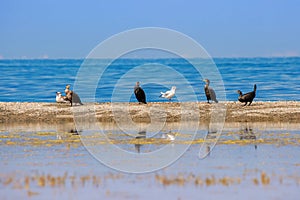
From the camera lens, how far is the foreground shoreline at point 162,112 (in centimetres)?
2878

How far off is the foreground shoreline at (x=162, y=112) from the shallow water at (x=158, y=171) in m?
4.58

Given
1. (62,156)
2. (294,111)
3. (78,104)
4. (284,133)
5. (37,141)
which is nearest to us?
(62,156)

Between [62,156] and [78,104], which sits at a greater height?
[78,104]

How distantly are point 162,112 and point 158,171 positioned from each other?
42.3 ft

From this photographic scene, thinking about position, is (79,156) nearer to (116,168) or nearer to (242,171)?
(116,168)

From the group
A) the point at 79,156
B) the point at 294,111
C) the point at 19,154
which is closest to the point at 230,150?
the point at 79,156

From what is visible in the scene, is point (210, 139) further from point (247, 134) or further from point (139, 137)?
point (139, 137)

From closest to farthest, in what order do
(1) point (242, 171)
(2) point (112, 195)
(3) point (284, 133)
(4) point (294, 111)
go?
(2) point (112, 195) → (1) point (242, 171) → (3) point (284, 133) → (4) point (294, 111)

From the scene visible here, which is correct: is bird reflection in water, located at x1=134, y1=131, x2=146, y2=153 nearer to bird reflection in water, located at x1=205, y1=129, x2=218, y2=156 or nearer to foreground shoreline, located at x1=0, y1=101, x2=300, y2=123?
bird reflection in water, located at x1=205, y1=129, x2=218, y2=156

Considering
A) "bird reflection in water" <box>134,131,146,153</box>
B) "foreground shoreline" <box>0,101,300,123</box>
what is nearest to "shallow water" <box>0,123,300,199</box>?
"bird reflection in water" <box>134,131,146,153</box>

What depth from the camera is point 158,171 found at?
16828 millimetres

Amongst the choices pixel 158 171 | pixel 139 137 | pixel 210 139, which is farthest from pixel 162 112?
pixel 158 171

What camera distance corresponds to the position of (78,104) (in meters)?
33.6

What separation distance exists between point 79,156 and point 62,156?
A: 47cm
